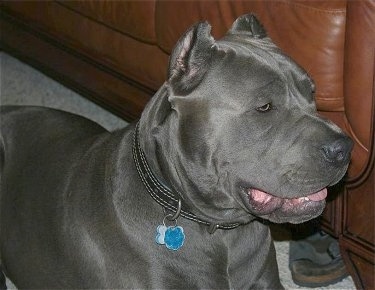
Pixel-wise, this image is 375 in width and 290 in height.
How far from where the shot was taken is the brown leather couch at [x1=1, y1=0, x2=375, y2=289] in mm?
2053

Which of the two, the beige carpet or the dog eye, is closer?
the dog eye

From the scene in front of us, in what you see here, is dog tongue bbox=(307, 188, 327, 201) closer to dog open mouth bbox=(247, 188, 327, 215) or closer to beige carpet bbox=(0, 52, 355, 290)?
dog open mouth bbox=(247, 188, 327, 215)

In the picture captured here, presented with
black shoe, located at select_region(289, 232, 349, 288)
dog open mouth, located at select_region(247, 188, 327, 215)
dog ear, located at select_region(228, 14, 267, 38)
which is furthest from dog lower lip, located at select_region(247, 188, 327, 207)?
black shoe, located at select_region(289, 232, 349, 288)

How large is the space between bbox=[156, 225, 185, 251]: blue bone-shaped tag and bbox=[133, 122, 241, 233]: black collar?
0.04m

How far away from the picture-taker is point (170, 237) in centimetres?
189

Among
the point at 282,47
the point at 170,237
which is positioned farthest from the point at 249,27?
the point at 170,237

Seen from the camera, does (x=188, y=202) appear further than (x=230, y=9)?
No

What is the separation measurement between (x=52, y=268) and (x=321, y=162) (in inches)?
33.8

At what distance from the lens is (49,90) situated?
379cm

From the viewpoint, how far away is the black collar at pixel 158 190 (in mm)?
1889

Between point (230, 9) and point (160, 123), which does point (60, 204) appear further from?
point (230, 9)

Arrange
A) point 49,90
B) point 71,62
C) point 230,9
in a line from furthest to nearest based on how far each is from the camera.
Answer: point 49,90
point 71,62
point 230,9

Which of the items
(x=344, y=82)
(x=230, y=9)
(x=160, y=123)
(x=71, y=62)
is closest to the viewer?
(x=160, y=123)

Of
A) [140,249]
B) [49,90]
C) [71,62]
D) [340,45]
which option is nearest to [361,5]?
[340,45]
